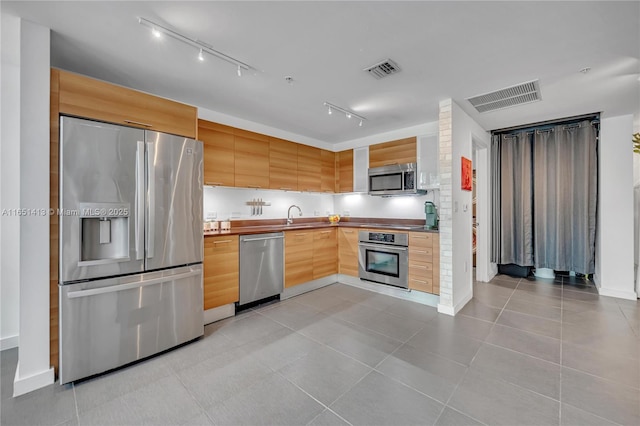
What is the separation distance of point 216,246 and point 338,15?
2.46 metres

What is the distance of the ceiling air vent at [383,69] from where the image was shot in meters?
2.32

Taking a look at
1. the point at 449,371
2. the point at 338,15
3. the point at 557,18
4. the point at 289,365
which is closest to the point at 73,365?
the point at 289,365

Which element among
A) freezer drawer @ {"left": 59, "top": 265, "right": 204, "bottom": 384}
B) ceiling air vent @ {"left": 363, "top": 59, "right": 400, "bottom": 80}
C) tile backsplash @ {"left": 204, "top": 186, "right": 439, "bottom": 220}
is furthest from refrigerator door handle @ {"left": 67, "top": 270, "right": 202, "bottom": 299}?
ceiling air vent @ {"left": 363, "top": 59, "right": 400, "bottom": 80}

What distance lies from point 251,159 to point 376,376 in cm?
302

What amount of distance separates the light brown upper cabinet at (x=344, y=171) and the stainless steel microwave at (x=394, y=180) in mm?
495

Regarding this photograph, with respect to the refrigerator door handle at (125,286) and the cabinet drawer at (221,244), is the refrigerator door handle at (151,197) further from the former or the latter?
the cabinet drawer at (221,244)

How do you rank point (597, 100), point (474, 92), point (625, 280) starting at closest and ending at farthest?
A: 1. point (474, 92)
2. point (597, 100)
3. point (625, 280)

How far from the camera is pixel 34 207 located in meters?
1.84

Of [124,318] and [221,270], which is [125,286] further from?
[221,270]

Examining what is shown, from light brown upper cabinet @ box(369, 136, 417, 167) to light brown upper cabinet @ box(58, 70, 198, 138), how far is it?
2895mm

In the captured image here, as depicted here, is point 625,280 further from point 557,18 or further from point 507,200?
point 557,18

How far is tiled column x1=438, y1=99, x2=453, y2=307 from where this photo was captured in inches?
124

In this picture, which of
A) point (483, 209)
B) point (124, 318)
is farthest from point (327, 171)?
point (124, 318)

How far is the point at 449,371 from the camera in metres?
2.05
